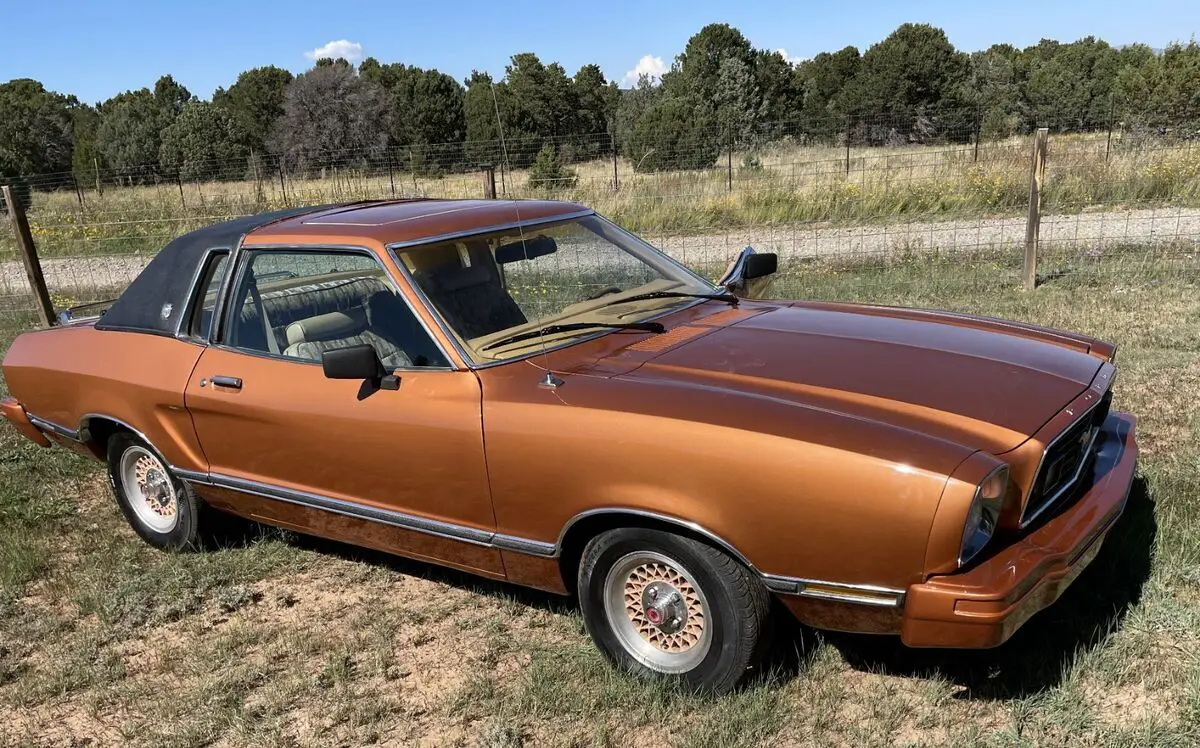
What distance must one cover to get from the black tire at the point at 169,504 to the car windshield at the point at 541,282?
1.73m

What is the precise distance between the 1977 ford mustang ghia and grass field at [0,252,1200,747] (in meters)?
0.27

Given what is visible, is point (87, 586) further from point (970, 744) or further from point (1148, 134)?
point (1148, 134)

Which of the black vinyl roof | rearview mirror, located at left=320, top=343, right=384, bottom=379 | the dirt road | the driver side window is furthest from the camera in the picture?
the dirt road

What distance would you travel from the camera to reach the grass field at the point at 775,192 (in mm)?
14133

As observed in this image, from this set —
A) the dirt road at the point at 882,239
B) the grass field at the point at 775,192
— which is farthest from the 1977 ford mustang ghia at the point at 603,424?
the grass field at the point at 775,192

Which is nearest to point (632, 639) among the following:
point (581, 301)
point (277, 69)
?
point (581, 301)

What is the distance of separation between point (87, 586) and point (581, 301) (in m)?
2.67

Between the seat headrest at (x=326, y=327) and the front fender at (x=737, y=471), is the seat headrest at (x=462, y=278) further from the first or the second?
the front fender at (x=737, y=471)

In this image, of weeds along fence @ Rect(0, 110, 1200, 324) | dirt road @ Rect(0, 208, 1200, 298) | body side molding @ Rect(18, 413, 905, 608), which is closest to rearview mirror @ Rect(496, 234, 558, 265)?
body side molding @ Rect(18, 413, 905, 608)

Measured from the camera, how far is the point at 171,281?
4.20 m

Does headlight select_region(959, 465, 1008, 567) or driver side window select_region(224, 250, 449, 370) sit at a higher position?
driver side window select_region(224, 250, 449, 370)

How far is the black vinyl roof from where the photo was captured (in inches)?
162

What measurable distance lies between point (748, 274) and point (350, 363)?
2.16 metres

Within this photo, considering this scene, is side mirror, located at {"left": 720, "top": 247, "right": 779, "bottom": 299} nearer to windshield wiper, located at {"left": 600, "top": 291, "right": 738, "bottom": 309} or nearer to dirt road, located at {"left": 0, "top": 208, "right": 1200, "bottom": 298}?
windshield wiper, located at {"left": 600, "top": 291, "right": 738, "bottom": 309}
